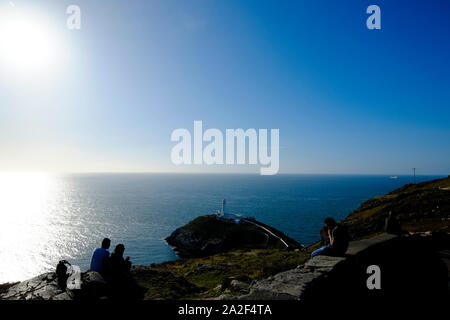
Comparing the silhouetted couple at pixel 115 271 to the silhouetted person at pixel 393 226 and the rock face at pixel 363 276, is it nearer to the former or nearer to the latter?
the rock face at pixel 363 276

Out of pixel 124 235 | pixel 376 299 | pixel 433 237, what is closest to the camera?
pixel 376 299

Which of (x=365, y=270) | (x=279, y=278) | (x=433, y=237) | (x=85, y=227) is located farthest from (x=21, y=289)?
(x=85, y=227)

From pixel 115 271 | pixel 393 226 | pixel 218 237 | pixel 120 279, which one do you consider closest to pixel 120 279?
pixel 120 279

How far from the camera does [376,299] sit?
6.21 m

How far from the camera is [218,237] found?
6875cm

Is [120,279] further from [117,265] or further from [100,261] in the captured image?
[100,261]

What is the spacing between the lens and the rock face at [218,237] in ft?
211

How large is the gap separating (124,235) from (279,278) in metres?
88.4

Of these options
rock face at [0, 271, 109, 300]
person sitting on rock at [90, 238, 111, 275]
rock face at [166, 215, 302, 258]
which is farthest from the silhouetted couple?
rock face at [166, 215, 302, 258]

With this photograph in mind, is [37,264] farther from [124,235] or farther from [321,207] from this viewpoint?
[321,207]

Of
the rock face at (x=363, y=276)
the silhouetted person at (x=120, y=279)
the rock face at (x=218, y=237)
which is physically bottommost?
the rock face at (x=218, y=237)

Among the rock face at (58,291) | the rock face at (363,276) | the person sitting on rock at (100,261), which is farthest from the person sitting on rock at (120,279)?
the rock face at (363,276)

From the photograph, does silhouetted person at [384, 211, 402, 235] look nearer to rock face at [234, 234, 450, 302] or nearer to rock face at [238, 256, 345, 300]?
rock face at [234, 234, 450, 302]
